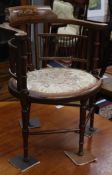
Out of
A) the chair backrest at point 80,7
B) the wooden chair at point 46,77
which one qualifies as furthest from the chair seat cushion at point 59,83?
the chair backrest at point 80,7

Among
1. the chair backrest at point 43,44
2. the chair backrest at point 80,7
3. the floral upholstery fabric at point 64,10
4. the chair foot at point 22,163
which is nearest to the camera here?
the chair backrest at point 43,44

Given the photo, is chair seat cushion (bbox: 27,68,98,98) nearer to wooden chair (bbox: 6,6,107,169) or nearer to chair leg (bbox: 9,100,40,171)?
wooden chair (bbox: 6,6,107,169)

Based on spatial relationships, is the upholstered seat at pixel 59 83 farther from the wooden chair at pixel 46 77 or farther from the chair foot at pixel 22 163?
the chair foot at pixel 22 163

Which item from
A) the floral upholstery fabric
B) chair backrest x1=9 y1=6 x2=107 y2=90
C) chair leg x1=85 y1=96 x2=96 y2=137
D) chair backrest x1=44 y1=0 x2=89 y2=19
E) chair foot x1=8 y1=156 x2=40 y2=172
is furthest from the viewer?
the floral upholstery fabric

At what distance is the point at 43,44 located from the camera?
71.0 inches

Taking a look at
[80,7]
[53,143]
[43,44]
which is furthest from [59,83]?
[80,7]

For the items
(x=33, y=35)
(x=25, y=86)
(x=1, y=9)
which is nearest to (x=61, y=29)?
(x=1, y=9)

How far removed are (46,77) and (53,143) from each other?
362 mm

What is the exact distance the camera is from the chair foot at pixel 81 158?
141 cm

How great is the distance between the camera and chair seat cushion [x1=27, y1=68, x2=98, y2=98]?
1.28m

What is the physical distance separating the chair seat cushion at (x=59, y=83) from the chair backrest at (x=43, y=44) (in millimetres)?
88

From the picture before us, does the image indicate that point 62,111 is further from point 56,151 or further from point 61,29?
point 61,29

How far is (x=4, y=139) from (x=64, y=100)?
49 cm

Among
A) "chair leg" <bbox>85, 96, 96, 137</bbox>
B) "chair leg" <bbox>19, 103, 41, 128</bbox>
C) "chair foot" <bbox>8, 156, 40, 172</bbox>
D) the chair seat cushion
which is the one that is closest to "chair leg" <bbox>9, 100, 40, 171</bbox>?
"chair foot" <bbox>8, 156, 40, 172</bbox>
